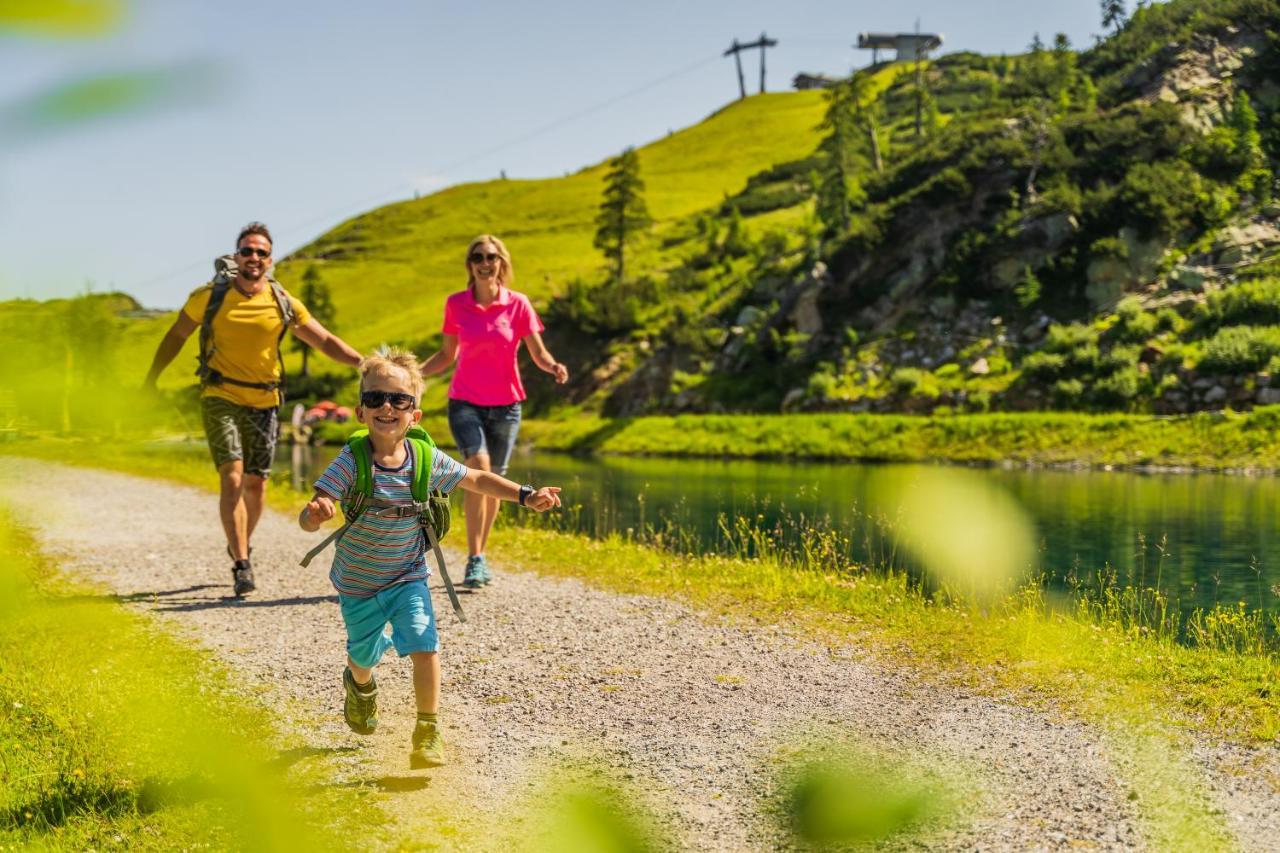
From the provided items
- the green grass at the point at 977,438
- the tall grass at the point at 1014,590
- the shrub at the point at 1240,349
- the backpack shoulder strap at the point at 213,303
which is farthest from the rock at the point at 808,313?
the backpack shoulder strap at the point at 213,303

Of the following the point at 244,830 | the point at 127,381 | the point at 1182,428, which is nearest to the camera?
the point at 244,830

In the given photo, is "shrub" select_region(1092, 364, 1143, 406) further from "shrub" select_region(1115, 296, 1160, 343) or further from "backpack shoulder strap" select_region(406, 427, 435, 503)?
"backpack shoulder strap" select_region(406, 427, 435, 503)

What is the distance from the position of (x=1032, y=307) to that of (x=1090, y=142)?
10253 millimetres

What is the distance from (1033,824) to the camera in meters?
5.65

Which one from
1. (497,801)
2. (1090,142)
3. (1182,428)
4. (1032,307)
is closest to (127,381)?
(497,801)

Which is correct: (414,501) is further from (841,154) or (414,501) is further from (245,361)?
(841,154)

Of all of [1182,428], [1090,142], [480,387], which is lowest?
[1182,428]

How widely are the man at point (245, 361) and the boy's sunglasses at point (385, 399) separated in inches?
153

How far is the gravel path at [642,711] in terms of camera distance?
5812 mm

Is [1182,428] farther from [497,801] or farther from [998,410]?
[497,801]

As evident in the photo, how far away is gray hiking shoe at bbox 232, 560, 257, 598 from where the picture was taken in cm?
1143

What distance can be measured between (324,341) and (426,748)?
499cm

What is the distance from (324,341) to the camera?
1028 centimetres

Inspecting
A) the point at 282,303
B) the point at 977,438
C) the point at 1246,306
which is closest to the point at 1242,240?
the point at 1246,306
